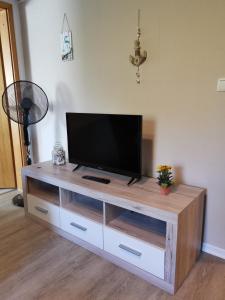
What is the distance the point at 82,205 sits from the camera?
2209mm

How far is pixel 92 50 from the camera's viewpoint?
235 centimetres

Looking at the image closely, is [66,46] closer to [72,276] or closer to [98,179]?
[98,179]

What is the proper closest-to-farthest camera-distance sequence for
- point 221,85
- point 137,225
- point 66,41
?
point 221,85, point 137,225, point 66,41

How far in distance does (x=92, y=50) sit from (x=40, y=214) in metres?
1.71

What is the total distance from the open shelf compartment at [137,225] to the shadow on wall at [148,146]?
429 millimetres

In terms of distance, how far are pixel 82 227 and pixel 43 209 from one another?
1.81 ft

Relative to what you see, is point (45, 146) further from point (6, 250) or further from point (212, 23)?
point (212, 23)

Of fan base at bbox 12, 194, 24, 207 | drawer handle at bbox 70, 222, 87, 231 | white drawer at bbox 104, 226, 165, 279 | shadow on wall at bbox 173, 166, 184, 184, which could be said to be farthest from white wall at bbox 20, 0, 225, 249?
fan base at bbox 12, 194, 24, 207

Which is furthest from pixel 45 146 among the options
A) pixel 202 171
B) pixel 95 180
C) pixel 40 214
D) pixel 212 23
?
pixel 212 23

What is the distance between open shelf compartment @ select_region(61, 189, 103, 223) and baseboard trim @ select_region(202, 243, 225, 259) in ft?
2.88

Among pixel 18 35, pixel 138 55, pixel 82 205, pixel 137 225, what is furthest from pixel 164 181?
pixel 18 35

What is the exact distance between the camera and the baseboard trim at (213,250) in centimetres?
189

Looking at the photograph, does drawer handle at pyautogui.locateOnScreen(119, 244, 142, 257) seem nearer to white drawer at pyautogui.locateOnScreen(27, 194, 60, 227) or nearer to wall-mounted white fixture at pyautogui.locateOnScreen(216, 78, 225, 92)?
white drawer at pyautogui.locateOnScreen(27, 194, 60, 227)

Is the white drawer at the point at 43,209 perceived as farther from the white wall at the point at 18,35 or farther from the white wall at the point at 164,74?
the white wall at the point at 18,35
